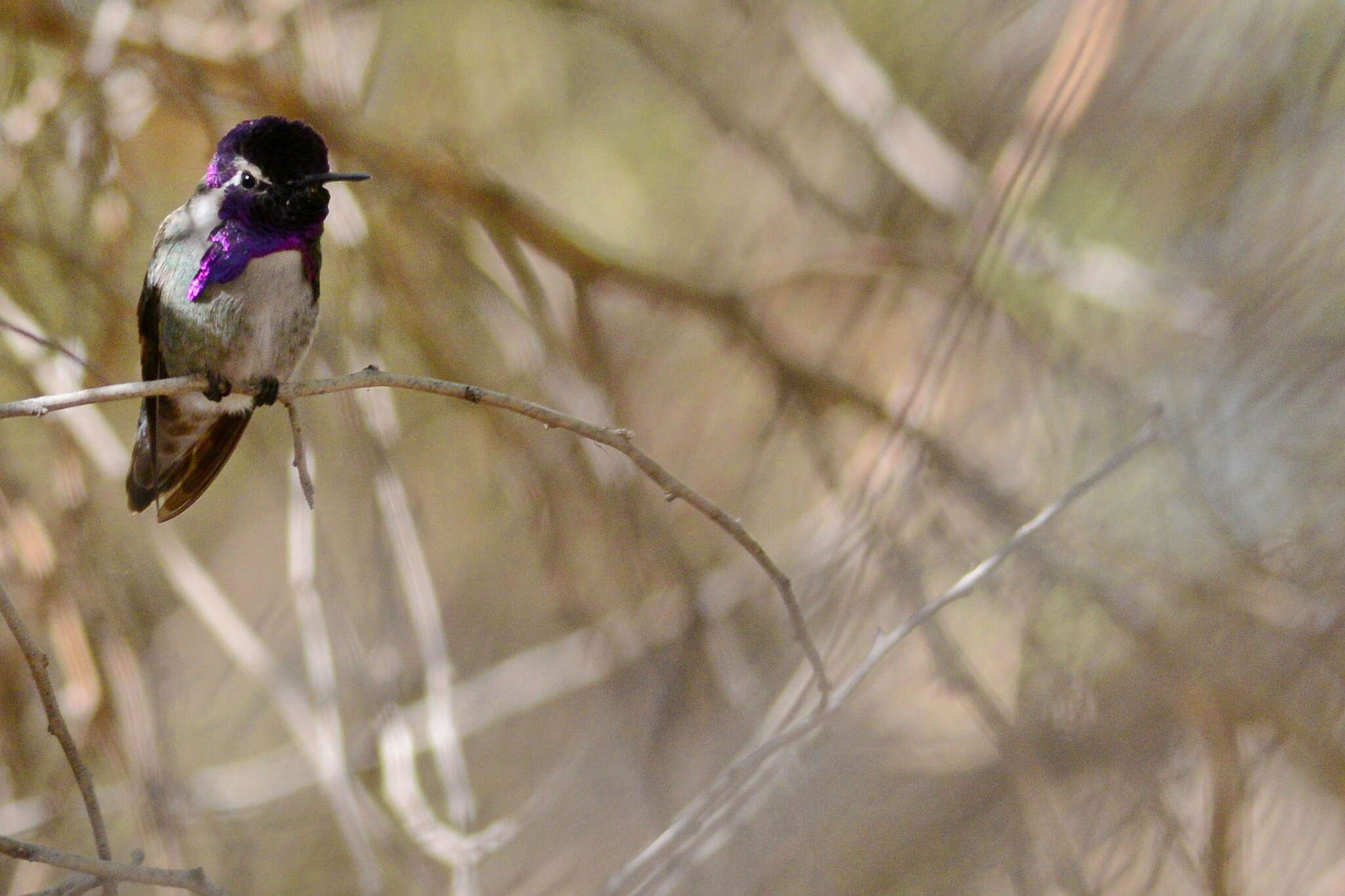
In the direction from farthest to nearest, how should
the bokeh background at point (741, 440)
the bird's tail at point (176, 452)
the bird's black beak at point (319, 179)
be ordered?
the bird's tail at point (176, 452)
the bokeh background at point (741, 440)
the bird's black beak at point (319, 179)

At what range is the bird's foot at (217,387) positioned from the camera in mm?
1788

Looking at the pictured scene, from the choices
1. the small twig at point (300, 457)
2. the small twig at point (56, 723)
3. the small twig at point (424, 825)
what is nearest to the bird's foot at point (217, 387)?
the small twig at point (300, 457)

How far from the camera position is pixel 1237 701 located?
1717 millimetres

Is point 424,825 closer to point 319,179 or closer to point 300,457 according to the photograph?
point 300,457

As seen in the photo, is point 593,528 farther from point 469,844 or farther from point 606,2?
point 606,2

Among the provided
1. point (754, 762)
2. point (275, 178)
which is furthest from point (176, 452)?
point (754, 762)

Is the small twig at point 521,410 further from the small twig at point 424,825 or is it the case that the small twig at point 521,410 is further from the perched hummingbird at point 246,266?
the small twig at point 424,825

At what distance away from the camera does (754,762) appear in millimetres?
1360

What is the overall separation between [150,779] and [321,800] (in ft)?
4.27

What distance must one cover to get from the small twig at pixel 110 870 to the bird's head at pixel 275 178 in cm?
95

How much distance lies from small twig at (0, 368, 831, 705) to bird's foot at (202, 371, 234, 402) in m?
0.35

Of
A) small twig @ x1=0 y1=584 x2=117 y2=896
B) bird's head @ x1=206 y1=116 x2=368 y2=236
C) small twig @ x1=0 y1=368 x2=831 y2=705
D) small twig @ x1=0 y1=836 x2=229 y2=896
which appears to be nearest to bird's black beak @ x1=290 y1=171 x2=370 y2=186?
bird's head @ x1=206 y1=116 x2=368 y2=236

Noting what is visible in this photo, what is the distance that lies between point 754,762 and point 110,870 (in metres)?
0.66

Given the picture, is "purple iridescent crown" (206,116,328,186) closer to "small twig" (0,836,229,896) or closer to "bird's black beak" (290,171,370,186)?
"bird's black beak" (290,171,370,186)
